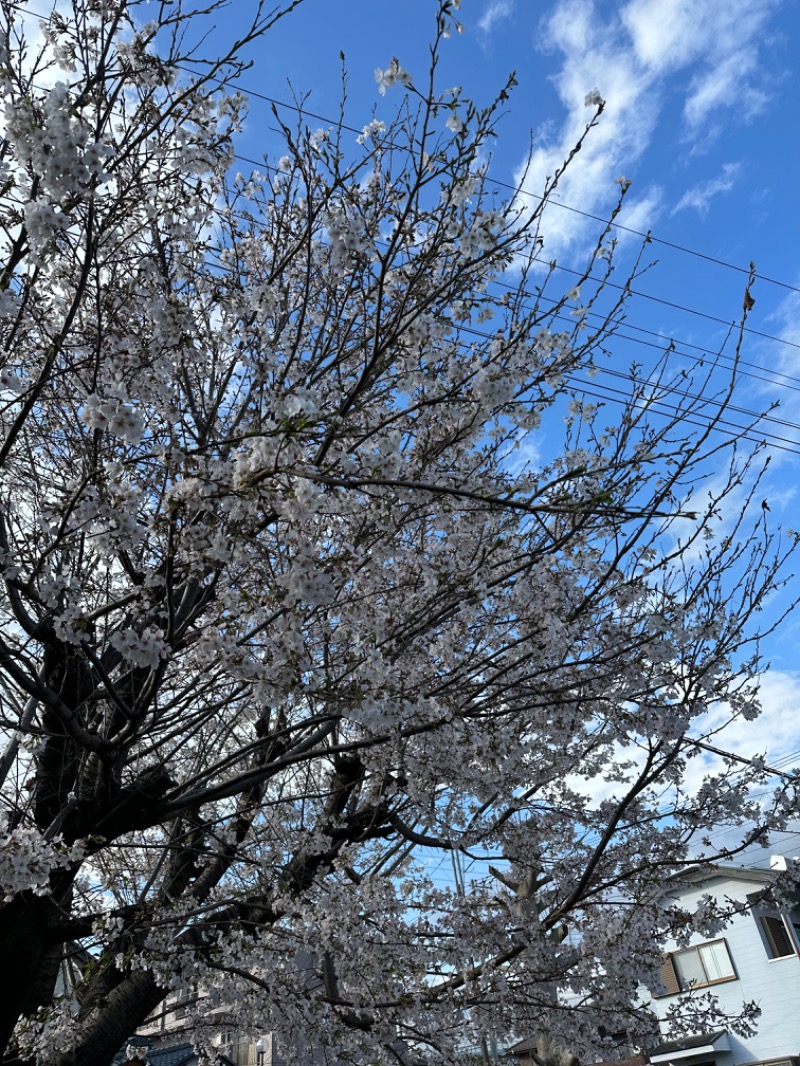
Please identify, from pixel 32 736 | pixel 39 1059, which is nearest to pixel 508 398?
pixel 32 736

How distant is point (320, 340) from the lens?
593 cm

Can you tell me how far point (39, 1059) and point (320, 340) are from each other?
5.85m

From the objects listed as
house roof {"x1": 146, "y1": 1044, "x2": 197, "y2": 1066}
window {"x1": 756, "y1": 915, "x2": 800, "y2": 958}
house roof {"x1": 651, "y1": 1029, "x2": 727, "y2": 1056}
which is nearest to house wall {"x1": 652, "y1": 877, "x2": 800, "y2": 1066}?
window {"x1": 756, "y1": 915, "x2": 800, "y2": 958}

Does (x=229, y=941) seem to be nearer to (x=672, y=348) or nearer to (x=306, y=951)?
(x=306, y=951)

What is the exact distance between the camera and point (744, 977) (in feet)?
61.0

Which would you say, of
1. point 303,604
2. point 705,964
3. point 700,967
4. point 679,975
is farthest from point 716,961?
point 303,604

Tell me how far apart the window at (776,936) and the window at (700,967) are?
1.09 metres

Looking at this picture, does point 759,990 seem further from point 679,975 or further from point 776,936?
point 679,975

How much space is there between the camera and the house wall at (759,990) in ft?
58.3

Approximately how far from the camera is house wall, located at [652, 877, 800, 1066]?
17781 mm

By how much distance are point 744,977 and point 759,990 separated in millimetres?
404

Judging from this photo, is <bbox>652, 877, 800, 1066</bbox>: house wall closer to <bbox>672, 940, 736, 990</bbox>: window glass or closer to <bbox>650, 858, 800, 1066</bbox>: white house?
<bbox>650, 858, 800, 1066</bbox>: white house

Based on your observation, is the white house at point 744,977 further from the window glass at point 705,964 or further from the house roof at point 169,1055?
the house roof at point 169,1055

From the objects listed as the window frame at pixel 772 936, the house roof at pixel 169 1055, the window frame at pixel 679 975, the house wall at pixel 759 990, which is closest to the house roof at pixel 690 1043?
the house wall at pixel 759 990
